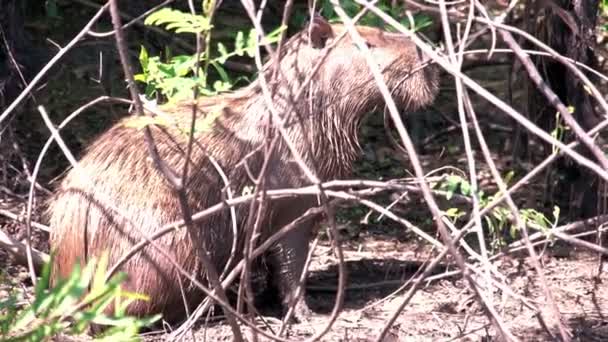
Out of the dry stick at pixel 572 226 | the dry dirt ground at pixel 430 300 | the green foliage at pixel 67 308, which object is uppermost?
the green foliage at pixel 67 308

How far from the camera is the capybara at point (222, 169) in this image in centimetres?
486

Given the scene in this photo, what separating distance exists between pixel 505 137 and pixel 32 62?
10.1 feet

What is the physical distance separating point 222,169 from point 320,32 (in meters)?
0.73

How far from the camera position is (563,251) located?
6.17 meters

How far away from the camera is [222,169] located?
4.98 meters

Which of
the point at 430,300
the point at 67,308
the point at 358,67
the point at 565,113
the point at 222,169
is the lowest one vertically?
the point at 430,300

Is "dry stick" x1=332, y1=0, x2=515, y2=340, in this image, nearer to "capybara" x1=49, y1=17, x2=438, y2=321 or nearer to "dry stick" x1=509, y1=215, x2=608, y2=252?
"dry stick" x1=509, y1=215, x2=608, y2=252

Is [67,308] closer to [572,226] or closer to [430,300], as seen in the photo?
[572,226]

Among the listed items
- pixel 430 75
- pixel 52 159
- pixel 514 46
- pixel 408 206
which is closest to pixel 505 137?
pixel 408 206

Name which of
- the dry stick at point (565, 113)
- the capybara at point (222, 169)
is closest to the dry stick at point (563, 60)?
the dry stick at point (565, 113)

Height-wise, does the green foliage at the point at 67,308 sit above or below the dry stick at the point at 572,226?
above

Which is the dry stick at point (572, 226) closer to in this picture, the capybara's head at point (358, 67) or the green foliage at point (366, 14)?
the capybara's head at point (358, 67)

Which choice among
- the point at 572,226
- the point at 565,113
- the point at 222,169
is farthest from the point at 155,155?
the point at 222,169

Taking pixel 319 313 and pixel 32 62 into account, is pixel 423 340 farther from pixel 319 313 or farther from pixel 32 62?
pixel 32 62
